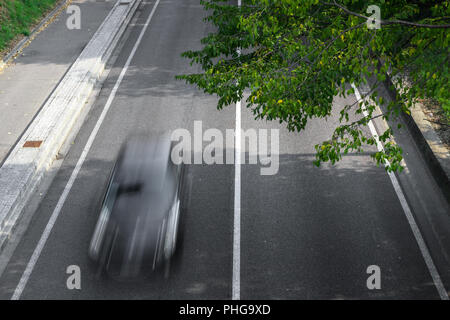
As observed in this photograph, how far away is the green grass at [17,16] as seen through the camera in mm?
20719

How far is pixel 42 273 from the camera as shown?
9492 millimetres

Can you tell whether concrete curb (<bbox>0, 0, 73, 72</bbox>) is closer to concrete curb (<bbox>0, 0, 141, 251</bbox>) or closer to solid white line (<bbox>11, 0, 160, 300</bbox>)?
concrete curb (<bbox>0, 0, 141, 251</bbox>)

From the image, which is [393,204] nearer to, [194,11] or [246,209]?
[246,209]

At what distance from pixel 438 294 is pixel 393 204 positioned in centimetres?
277

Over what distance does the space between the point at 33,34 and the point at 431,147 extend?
1887cm

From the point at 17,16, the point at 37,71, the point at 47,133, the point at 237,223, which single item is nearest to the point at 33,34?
the point at 17,16

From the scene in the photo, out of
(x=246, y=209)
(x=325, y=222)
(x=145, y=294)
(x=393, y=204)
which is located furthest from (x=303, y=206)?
(x=145, y=294)

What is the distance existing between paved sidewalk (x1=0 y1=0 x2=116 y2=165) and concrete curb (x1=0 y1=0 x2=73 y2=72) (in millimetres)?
229

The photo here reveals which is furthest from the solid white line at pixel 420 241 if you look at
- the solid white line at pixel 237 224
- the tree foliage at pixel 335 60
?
the solid white line at pixel 237 224

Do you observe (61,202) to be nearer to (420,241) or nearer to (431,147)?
(420,241)

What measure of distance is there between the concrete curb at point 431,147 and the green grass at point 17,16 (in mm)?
17218

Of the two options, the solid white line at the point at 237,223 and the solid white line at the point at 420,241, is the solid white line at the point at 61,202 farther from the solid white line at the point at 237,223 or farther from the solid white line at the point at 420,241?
the solid white line at the point at 420,241

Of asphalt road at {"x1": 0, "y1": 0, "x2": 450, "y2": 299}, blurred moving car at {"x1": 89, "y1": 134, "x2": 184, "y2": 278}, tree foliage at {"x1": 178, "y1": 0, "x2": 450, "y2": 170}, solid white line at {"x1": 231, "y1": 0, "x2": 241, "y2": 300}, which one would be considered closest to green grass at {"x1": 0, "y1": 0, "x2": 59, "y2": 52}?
asphalt road at {"x1": 0, "y1": 0, "x2": 450, "y2": 299}

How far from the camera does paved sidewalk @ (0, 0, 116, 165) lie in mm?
14977
